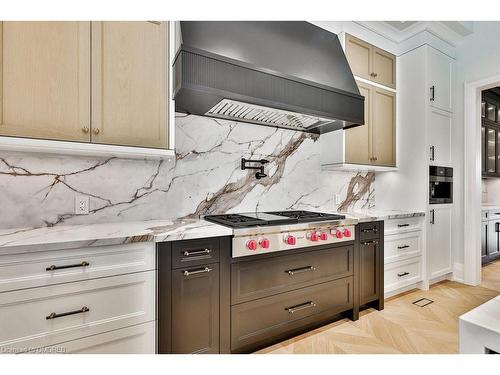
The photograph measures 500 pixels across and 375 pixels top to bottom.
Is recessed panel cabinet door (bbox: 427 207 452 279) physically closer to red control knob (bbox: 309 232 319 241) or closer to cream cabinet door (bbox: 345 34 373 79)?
cream cabinet door (bbox: 345 34 373 79)

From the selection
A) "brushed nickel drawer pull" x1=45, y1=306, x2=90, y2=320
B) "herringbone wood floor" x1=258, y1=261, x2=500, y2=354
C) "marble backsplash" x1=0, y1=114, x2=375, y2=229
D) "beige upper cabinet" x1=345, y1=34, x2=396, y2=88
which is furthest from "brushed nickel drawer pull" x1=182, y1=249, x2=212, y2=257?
"beige upper cabinet" x1=345, y1=34, x2=396, y2=88

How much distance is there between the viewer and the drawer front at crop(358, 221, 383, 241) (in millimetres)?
2324

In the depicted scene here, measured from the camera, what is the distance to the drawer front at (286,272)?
68.1 inches

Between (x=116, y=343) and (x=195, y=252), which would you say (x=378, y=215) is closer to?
(x=195, y=252)

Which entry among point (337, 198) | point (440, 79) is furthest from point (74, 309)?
point (440, 79)

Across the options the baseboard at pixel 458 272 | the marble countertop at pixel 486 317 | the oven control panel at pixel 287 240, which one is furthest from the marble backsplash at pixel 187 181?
the marble countertop at pixel 486 317

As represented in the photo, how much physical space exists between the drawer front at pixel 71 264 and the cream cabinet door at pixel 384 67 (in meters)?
2.87

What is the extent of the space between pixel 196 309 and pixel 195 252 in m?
0.33

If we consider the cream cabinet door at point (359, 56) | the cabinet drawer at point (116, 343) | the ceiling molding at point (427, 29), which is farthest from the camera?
the ceiling molding at point (427, 29)

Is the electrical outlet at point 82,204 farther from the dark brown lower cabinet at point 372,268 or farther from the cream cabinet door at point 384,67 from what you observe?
the cream cabinet door at point 384,67

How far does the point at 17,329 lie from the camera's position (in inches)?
47.8

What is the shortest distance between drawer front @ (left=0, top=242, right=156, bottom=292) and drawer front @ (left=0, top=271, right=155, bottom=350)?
0.11ft

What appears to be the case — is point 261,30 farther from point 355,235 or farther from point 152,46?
point 355,235

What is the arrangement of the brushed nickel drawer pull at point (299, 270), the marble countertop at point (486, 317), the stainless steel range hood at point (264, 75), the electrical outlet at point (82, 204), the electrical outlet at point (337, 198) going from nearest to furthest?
the marble countertop at point (486, 317)
the stainless steel range hood at point (264, 75)
the electrical outlet at point (82, 204)
the brushed nickel drawer pull at point (299, 270)
the electrical outlet at point (337, 198)
